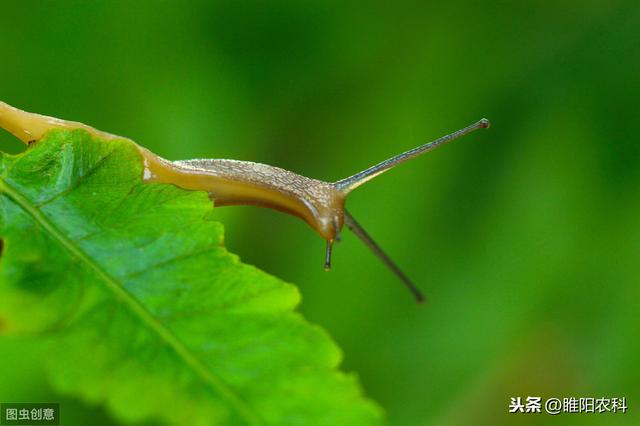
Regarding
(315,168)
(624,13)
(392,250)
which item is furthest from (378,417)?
(624,13)

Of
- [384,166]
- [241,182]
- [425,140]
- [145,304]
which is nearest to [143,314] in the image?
[145,304]

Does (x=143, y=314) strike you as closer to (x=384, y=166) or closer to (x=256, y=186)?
(x=256, y=186)

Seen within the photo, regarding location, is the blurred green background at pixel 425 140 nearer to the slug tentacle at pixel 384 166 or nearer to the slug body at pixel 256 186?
the slug tentacle at pixel 384 166

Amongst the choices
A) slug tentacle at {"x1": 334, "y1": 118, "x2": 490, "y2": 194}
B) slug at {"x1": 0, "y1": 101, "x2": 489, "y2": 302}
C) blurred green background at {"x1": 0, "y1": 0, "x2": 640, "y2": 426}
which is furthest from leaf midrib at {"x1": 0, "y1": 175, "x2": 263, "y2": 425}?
blurred green background at {"x1": 0, "y1": 0, "x2": 640, "y2": 426}

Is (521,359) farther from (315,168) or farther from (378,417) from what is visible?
(378,417)

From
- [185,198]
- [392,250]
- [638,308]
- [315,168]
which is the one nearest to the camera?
[185,198]
